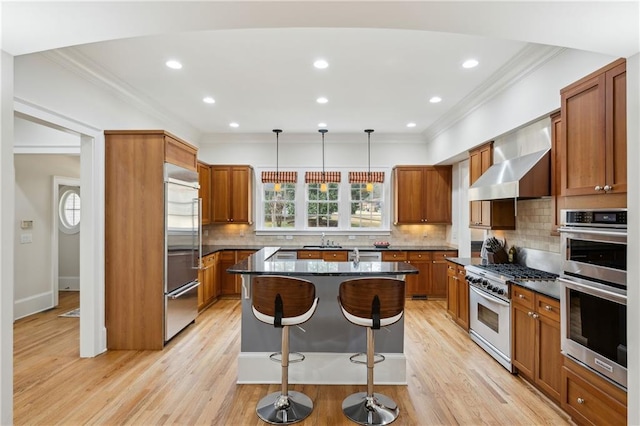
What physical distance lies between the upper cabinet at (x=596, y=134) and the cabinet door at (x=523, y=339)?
119 cm

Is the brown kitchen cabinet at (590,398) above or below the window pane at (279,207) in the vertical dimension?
below

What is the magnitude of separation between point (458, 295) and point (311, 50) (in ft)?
11.5

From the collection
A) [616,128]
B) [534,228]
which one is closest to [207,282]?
[534,228]

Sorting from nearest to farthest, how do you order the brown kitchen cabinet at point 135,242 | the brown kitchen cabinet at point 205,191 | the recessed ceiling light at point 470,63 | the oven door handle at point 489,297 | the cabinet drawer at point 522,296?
the cabinet drawer at point 522,296 → the oven door handle at point 489,297 → the recessed ceiling light at point 470,63 → the brown kitchen cabinet at point 135,242 → the brown kitchen cabinet at point 205,191

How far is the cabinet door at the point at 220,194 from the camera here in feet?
20.7

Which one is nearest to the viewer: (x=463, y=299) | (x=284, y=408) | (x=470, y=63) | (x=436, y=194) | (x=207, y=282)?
(x=284, y=408)

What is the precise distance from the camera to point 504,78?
364 cm

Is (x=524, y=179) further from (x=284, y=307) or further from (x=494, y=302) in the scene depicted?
(x=284, y=307)

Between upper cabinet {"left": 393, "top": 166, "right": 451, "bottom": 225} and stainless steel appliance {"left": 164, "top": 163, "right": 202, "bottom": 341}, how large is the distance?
3710 millimetres

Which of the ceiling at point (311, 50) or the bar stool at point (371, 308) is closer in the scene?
the ceiling at point (311, 50)

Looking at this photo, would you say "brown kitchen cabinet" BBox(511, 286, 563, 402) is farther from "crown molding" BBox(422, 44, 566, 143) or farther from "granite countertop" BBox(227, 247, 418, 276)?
"crown molding" BBox(422, 44, 566, 143)

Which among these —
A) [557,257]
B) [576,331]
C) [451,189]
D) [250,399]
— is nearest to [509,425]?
[576,331]

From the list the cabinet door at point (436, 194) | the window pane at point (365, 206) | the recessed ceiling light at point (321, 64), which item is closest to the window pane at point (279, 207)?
the window pane at point (365, 206)

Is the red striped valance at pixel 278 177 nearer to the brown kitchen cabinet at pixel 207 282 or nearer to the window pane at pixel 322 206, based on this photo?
the window pane at pixel 322 206
